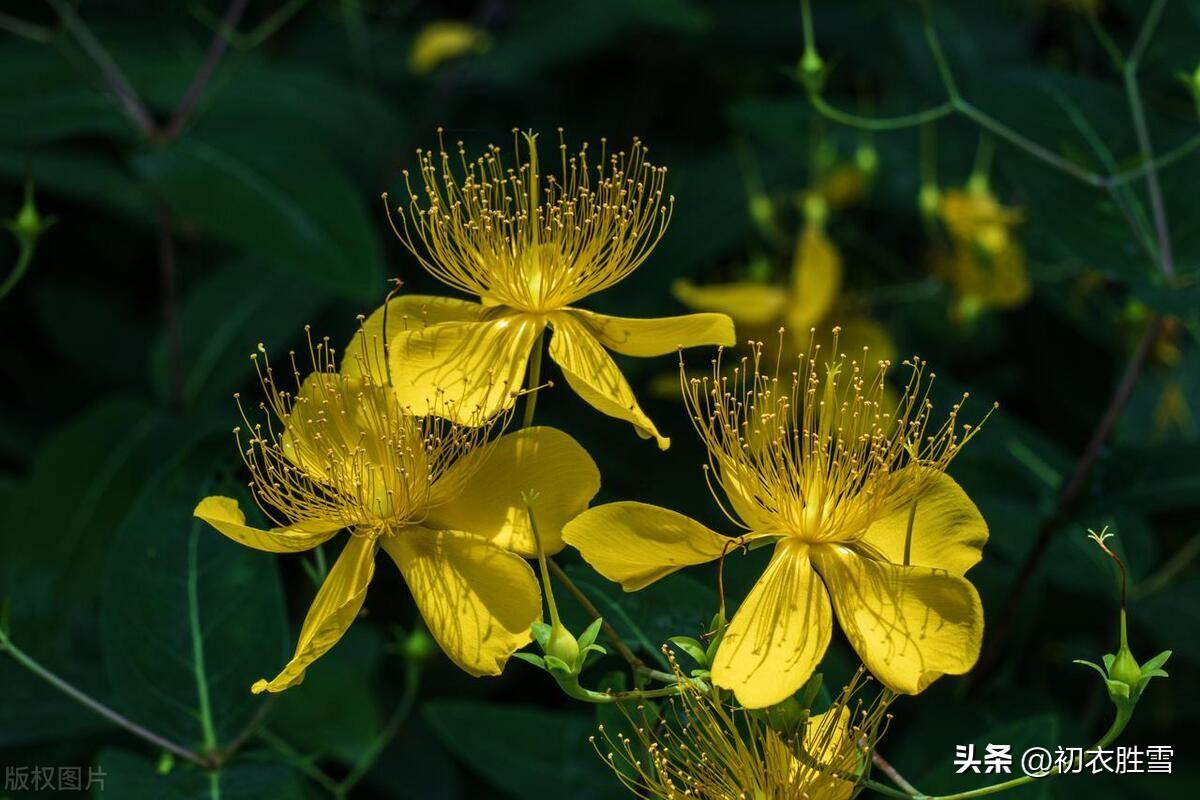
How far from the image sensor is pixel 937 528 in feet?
4.03

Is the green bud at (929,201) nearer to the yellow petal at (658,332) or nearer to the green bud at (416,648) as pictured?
the yellow petal at (658,332)

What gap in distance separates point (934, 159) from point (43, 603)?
1736 millimetres

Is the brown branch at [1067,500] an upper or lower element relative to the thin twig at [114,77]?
lower

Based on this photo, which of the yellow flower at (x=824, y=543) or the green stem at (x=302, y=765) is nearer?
the yellow flower at (x=824, y=543)

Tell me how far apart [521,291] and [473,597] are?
349mm

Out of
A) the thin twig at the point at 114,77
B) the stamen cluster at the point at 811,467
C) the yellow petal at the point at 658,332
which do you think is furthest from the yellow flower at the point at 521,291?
the thin twig at the point at 114,77

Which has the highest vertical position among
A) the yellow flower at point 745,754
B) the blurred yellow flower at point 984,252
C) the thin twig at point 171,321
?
the blurred yellow flower at point 984,252

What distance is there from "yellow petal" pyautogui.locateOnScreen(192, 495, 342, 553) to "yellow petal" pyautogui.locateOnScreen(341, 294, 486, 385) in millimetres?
157

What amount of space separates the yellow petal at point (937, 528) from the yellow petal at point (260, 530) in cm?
53

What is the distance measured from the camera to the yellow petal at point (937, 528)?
3.95 feet

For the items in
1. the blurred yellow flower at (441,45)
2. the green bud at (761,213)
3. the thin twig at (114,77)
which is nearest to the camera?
the thin twig at (114,77)

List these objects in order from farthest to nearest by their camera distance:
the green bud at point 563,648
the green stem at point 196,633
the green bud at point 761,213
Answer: the green bud at point 761,213 → the green stem at point 196,633 → the green bud at point 563,648

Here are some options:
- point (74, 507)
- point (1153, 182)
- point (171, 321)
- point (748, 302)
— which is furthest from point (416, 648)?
point (1153, 182)

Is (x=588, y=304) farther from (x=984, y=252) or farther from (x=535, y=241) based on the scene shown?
(x=535, y=241)
